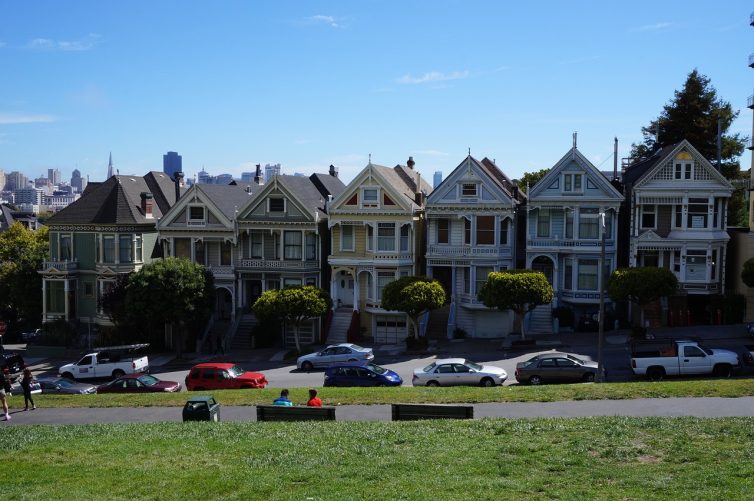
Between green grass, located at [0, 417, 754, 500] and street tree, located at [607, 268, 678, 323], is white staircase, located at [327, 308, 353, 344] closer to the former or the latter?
street tree, located at [607, 268, 678, 323]

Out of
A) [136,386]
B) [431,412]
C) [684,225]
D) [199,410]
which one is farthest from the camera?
[684,225]

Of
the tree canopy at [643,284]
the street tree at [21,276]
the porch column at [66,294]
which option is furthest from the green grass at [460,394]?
the street tree at [21,276]

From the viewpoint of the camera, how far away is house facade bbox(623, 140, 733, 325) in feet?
150

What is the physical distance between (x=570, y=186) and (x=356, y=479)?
113 ft

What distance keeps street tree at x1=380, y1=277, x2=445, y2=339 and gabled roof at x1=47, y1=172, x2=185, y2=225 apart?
19.8m

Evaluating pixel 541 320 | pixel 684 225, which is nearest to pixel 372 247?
pixel 541 320

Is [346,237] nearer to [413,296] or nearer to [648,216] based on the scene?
[413,296]

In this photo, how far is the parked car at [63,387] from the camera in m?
35.3

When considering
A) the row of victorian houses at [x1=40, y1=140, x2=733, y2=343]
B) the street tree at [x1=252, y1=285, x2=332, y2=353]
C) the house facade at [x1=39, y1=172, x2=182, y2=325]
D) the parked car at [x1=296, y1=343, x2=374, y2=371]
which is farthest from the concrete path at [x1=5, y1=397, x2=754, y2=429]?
the house facade at [x1=39, y1=172, x2=182, y2=325]

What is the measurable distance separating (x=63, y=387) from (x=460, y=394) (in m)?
19.1

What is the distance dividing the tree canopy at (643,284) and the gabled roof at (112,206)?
3164 centimetres

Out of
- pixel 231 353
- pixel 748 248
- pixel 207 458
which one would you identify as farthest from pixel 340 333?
pixel 207 458

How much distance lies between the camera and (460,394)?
2689 cm

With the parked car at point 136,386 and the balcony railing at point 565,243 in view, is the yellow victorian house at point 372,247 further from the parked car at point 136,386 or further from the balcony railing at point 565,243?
the parked car at point 136,386
